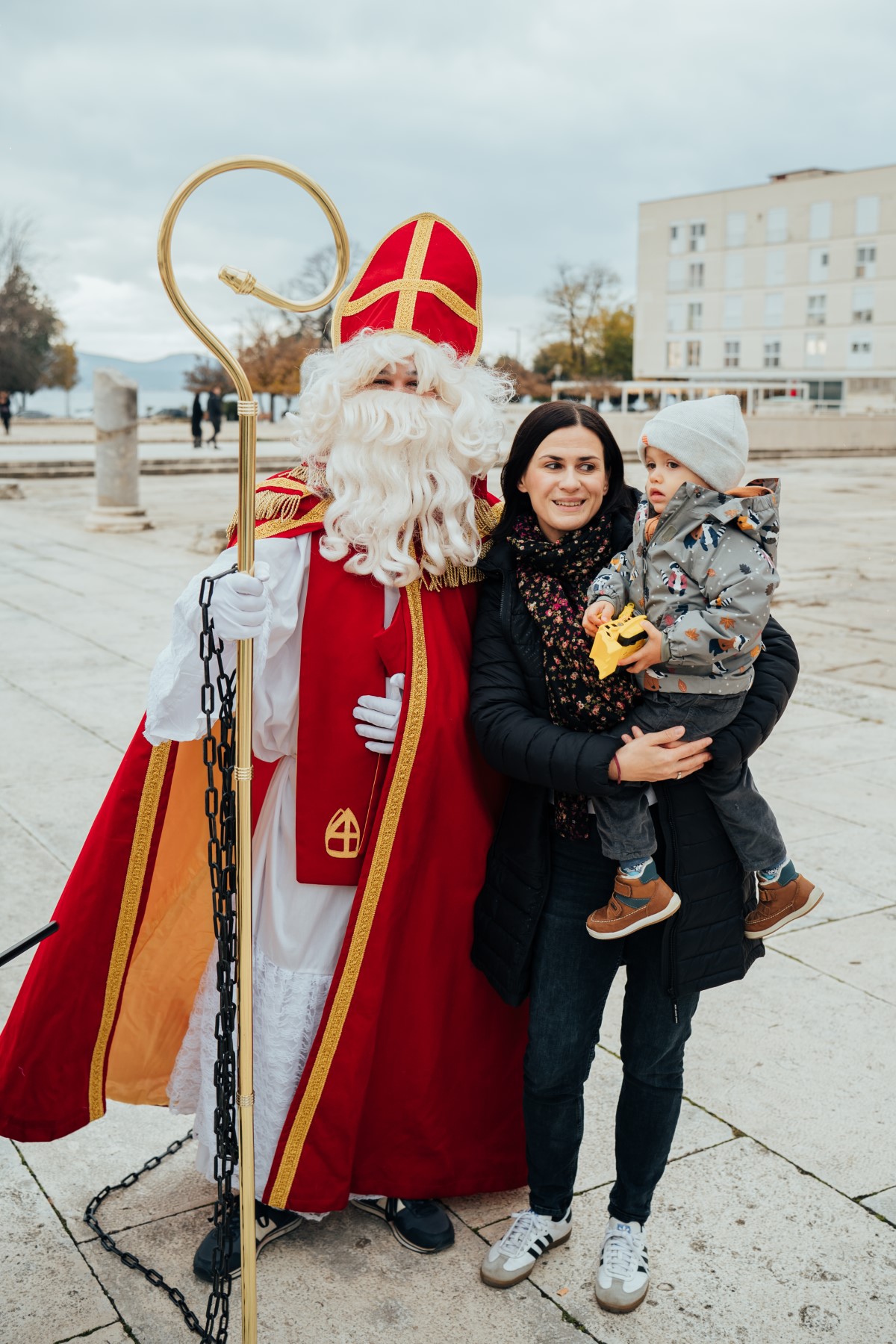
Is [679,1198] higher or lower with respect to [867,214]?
lower

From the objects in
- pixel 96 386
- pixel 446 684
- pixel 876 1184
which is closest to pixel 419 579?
pixel 446 684

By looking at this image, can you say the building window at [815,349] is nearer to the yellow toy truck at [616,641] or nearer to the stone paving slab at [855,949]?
the stone paving slab at [855,949]

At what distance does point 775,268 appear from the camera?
7106 centimetres

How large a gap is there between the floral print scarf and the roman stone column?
526 inches

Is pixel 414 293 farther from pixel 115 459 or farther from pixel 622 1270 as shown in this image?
pixel 115 459

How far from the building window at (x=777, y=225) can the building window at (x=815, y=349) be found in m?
6.08

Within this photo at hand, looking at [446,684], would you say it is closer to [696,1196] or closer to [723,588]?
[723,588]

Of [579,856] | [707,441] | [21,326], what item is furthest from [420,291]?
[21,326]

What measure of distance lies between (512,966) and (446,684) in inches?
21.8

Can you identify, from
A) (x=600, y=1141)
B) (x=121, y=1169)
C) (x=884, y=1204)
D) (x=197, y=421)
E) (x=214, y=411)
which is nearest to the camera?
(x=884, y=1204)

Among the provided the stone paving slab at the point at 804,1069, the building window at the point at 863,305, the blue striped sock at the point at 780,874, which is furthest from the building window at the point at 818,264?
the blue striped sock at the point at 780,874

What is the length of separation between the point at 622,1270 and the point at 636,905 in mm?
774

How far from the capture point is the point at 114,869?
95.7 inches

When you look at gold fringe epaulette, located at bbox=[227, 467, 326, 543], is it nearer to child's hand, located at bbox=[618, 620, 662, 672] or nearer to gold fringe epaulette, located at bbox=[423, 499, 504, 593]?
gold fringe epaulette, located at bbox=[423, 499, 504, 593]
